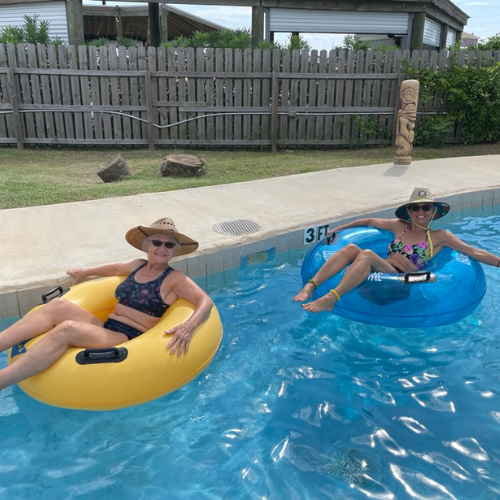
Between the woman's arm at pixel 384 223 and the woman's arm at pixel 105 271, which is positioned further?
the woman's arm at pixel 384 223

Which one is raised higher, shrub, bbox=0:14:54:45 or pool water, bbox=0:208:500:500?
shrub, bbox=0:14:54:45

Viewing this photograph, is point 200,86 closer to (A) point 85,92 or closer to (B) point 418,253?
(A) point 85,92

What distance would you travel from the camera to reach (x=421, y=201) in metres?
3.80

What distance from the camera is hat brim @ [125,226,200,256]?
3.25 meters

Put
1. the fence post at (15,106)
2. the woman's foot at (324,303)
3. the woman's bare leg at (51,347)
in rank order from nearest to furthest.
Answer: the woman's bare leg at (51,347) → the woman's foot at (324,303) → the fence post at (15,106)

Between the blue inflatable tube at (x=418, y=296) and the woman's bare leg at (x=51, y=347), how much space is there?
1.81 meters

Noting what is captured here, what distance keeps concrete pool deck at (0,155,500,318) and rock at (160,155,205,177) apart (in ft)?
3.24

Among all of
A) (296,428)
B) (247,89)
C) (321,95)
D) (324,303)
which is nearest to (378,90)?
(321,95)

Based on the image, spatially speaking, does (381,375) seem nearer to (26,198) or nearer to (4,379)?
(4,379)

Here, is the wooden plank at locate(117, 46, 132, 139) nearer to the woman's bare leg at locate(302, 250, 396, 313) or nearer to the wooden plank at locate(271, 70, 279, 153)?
the wooden plank at locate(271, 70, 279, 153)

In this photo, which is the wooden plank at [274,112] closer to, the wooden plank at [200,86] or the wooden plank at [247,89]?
the wooden plank at [247,89]

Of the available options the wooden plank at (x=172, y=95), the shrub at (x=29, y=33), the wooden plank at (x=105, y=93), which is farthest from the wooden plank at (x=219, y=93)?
the shrub at (x=29, y=33)

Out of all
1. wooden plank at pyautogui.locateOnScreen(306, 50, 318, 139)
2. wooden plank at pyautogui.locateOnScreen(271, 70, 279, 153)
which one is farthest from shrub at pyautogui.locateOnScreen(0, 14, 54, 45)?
wooden plank at pyautogui.locateOnScreen(306, 50, 318, 139)

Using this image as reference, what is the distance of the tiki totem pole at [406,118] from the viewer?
8.58m
